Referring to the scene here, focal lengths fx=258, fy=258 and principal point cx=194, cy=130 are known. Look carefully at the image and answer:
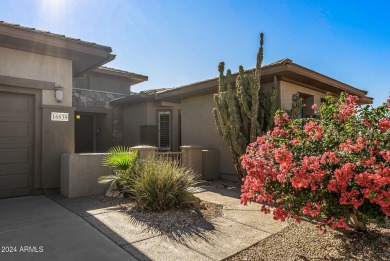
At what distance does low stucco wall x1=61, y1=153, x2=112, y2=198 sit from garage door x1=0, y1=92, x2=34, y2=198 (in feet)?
2.89

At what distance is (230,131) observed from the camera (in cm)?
754

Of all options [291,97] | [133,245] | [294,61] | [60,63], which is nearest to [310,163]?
[133,245]

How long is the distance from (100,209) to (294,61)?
6.05 metres

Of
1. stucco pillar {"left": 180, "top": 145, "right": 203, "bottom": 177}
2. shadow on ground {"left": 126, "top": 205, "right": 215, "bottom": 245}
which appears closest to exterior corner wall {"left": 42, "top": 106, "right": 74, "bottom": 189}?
shadow on ground {"left": 126, "top": 205, "right": 215, "bottom": 245}

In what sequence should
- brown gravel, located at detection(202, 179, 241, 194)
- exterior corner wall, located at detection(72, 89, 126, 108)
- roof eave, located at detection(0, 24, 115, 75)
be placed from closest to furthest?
roof eave, located at detection(0, 24, 115, 75) → brown gravel, located at detection(202, 179, 241, 194) → exterior corner wall, located at detection(72, 89, 126, 108)

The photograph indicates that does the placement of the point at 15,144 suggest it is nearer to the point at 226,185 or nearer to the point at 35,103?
the point at 35,103

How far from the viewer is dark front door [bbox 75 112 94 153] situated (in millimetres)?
14008

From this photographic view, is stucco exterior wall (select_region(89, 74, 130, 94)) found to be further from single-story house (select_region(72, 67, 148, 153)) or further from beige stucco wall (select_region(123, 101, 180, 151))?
beige stucco wall (select_region(123, 101, 180, 151))

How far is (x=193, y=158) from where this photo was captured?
8.71 meters

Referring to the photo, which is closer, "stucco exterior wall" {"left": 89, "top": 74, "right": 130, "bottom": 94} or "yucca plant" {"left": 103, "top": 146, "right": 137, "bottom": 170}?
"yucca plant" {"left": 103, "top": 146, "right": 137, "bottom": 170}

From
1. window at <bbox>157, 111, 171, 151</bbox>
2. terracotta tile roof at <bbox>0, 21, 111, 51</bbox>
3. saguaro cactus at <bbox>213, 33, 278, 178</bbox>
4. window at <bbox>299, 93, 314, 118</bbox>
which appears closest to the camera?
terracotta tile roof at <bbox>0, 21, 111, 51</bbox>

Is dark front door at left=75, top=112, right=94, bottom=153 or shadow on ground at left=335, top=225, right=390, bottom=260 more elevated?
dark front door at left=75, top=112, right=94, bottom=153

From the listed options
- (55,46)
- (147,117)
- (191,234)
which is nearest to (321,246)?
(191,234)

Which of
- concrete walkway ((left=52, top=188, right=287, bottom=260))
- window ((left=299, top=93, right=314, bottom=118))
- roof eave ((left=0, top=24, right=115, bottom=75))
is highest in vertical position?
roof eave ((left=0, top=24, right=115, bottom=75))
